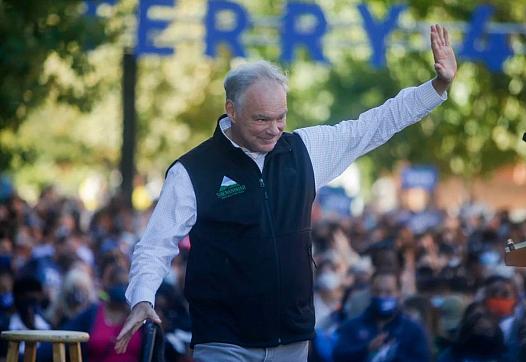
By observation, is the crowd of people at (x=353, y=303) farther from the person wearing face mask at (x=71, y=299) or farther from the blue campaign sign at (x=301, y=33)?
the blue campaign sign at (x=301, y=33)

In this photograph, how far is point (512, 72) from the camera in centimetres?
3928

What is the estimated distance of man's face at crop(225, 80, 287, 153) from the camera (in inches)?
255

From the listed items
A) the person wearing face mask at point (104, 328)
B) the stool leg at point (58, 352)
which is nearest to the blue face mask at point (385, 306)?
the person wearing face mask at point (104, 328)

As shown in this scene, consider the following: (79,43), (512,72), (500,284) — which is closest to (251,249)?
(500,284)

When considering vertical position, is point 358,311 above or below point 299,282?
below

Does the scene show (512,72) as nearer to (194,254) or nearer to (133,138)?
(133,138)

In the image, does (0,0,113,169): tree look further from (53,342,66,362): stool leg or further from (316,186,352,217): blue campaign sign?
(316,186,352,217): blue campaign sign

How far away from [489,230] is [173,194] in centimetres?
1650

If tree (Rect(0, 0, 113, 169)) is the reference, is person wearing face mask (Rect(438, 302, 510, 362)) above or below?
below

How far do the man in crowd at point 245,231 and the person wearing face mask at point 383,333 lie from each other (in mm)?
4973

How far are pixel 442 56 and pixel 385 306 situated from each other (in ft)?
19.2

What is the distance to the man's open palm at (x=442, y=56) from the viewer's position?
660 centimetres

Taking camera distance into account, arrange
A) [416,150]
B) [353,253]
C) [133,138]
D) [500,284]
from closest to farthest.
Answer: [500,284], [353,253], [133,138], [416,150]

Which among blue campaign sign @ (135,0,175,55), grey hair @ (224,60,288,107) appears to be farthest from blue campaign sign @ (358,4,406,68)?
grey hair @ (224,60,288,107)
